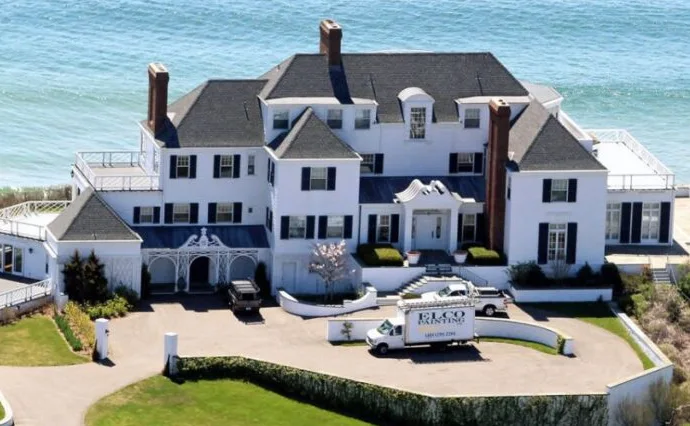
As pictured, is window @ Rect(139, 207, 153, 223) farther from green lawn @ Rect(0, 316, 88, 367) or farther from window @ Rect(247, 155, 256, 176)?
green lawn @ Rect(0, 316, 88, 367)

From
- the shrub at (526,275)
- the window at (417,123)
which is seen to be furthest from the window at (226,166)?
the shrub at (526,275)

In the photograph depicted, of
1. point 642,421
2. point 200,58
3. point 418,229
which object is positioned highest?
point 200,58

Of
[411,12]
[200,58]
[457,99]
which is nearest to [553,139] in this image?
[457,99]

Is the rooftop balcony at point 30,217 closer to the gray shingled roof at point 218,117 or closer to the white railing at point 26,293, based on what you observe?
the white railing at point 26,293

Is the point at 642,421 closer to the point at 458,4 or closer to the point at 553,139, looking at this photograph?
the point at 553,139

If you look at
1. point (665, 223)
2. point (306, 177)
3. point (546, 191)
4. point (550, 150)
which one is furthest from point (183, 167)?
point (665, 223)

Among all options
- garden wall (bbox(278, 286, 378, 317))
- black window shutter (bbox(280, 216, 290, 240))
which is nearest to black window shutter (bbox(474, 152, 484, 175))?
garden wall (bbox(278, 286, 378, 317))
